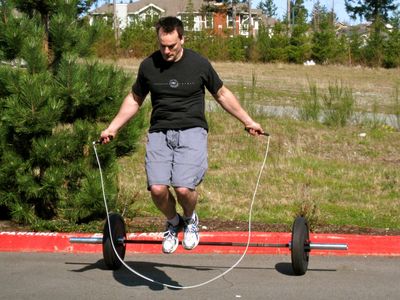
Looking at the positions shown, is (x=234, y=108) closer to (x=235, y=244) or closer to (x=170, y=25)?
(x=170, y=25)

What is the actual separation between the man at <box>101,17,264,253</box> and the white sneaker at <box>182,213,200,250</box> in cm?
1

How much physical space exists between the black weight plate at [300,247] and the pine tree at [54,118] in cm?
234

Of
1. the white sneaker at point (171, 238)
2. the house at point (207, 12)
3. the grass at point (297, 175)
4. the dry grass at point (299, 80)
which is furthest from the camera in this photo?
the house at point (207, 12)

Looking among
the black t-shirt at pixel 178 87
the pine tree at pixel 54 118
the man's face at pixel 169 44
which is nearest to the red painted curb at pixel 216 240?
the pine tree at pixel 54 118

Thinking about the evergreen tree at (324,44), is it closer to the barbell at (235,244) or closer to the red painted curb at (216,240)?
the red painted curb at (216,240)

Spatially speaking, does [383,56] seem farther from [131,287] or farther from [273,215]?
[131,287]

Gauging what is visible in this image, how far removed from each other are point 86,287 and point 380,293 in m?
2.39

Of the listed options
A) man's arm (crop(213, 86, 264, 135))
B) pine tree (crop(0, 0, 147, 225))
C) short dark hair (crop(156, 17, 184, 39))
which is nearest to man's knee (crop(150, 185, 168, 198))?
man's arm (crop(213, 86, 264, 135))

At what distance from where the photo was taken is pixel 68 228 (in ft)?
28.5

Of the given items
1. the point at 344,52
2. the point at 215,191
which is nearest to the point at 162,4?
the point at 344,52

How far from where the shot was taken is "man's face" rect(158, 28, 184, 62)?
6.55m

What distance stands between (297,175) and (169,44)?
525 cm

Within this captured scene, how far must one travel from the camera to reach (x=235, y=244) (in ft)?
22.9

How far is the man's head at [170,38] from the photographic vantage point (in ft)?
21.5
